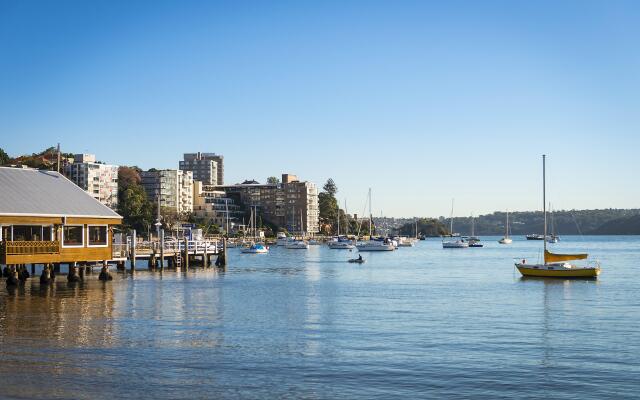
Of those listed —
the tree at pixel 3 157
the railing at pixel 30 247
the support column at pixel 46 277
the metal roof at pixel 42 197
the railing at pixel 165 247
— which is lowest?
the support column at pixel 46 277

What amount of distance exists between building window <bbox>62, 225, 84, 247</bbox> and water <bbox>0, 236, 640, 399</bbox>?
3.47 m

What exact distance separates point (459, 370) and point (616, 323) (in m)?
16.6

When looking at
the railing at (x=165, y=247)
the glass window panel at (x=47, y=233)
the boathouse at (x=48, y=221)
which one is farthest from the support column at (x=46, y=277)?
the railing at (x=165, y=247)

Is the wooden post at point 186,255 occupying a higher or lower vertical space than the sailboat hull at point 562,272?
higher

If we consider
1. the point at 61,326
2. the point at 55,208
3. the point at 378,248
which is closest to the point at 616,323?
the point at 61,326

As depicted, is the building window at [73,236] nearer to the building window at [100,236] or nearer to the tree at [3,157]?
the building window at [100,236]

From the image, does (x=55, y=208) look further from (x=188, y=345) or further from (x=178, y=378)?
(x=178, y=378)

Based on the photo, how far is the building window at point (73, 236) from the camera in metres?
56.9

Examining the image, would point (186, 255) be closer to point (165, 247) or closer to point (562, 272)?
point (165, 247)

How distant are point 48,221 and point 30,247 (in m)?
3.13

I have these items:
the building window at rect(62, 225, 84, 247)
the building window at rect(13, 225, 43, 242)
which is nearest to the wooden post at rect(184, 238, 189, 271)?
the building window at rect(62, 225, 84, 247)

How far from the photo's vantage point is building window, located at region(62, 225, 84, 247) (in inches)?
2242

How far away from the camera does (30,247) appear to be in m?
51.8

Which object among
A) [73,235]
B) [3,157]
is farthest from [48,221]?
[3,157]
